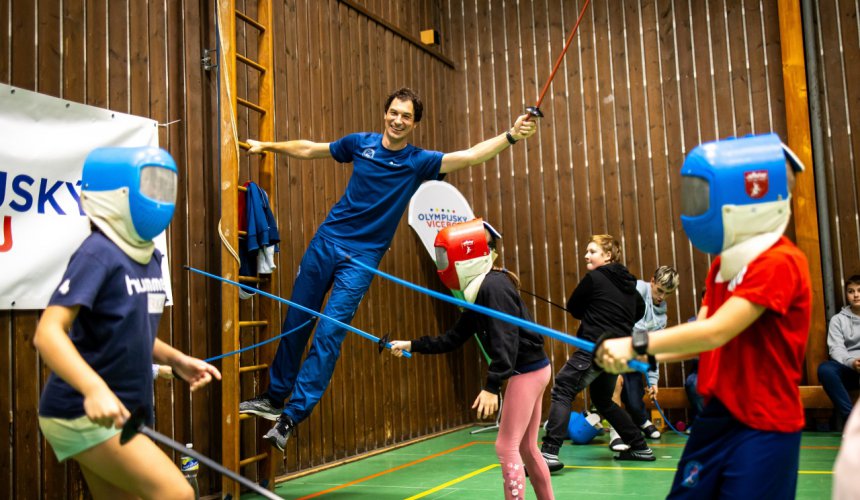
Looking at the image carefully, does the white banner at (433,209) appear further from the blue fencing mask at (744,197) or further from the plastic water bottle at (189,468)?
the blue fencing mask at (744,197)

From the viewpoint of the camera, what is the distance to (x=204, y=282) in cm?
457

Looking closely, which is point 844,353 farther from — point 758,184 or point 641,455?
point 758,184

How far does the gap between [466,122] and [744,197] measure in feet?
19.8

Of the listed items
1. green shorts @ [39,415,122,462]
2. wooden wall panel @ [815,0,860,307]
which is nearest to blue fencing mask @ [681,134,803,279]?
green shorts @ [39,415,122,462]

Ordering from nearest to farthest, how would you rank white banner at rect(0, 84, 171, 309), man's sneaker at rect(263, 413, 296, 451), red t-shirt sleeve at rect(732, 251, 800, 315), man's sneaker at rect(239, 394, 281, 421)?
1. red t-shirt sleeve at rect(732, 251, 800, 315)
2. white banner at rect(0, 84, 171, 309)
3. man's sneaker at rect(263, 413, 296, 451)
4. man's sneaker at rect(239, 394, 281, 421)

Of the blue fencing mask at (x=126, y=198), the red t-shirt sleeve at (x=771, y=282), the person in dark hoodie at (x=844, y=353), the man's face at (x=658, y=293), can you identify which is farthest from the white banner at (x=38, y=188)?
the person in dark hoodie at (x=844, y=353)

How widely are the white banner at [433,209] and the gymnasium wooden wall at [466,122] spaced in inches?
7.1

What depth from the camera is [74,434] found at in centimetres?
198

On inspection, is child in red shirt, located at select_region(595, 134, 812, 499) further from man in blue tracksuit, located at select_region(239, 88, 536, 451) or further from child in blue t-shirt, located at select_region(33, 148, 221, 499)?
man in blue tracksuit, located at select_region(239, 88, 536, 451)

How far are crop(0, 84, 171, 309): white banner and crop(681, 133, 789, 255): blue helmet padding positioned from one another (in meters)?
3.03

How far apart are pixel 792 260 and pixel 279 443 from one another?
8.57 ft

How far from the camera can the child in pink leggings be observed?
302 centimetres

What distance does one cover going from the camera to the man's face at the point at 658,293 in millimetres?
6166

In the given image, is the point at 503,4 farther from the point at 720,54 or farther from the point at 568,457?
the point at 568,457
